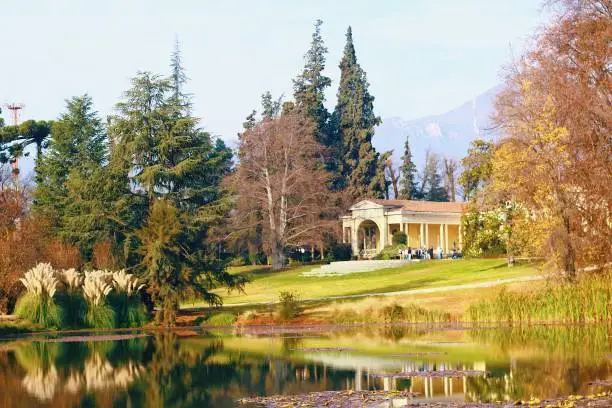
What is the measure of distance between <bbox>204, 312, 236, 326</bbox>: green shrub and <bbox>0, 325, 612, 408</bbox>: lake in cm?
529

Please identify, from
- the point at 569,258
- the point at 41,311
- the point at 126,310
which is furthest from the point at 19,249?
the point at 569,258

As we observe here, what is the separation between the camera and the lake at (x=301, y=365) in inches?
747

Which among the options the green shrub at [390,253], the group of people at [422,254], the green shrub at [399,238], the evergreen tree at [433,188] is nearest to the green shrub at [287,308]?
the group of people at [422,254]

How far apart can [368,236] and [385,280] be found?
37.3 meters

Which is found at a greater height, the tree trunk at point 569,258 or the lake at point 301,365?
the tree trunk at point 569,258

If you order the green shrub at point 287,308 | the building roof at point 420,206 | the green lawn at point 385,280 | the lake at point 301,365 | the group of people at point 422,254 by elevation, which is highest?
the building roof at point 420,206

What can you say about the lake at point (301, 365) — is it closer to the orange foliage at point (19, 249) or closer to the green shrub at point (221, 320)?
the green shrub at point (221, 320)

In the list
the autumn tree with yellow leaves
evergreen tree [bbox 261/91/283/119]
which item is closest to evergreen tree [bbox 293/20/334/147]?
evergreen tree [bbox 261/91/283/119]

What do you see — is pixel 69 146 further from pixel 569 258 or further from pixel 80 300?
pixel 569 258

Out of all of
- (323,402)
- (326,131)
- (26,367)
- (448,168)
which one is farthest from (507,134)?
(448,168)

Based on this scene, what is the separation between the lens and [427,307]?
122 feet

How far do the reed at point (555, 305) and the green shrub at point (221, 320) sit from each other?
9716mm

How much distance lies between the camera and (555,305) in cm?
3344

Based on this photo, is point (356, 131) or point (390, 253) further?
point (356, 131)
